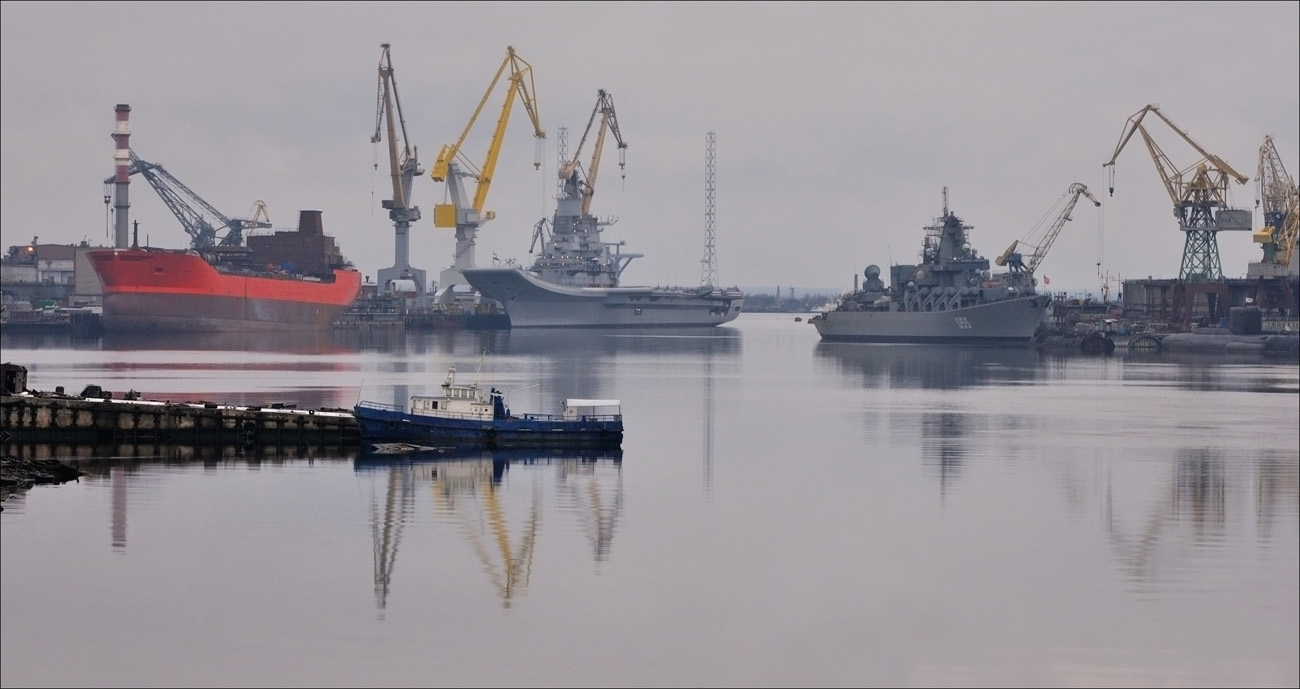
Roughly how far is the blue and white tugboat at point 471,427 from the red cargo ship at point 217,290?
8574 cm

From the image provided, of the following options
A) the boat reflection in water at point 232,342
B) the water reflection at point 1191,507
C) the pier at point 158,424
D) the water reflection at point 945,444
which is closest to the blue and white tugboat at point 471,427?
the pier at point 158,424

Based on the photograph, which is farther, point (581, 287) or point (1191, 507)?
point (581, 287)

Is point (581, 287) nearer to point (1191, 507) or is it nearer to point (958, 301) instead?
point (958, 301)

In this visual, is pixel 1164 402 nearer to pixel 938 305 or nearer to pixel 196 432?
pixel 196 432

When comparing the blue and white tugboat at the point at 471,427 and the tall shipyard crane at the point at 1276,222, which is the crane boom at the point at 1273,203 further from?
the blue and white tugboat at the point at 471,427

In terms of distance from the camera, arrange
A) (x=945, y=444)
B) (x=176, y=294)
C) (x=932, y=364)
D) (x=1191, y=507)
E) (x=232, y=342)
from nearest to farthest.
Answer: (x=1191, y=507)
(x=945, y=444)
(x=932, y=364)
(x=232, y=342)
(x=176, y=294)

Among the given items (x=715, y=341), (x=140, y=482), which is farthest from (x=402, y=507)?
(x=715, y=341)

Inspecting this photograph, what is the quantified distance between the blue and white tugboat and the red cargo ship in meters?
85.7

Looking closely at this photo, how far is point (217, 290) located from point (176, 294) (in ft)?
13.3

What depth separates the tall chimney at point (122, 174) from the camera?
152m

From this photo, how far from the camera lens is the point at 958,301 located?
4941 inches

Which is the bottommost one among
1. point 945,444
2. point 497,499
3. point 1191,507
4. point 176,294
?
point 1191,507

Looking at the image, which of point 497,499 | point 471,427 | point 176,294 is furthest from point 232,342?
point 497,499

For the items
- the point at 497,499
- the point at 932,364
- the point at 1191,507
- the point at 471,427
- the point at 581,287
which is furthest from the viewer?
the point at 581,287
